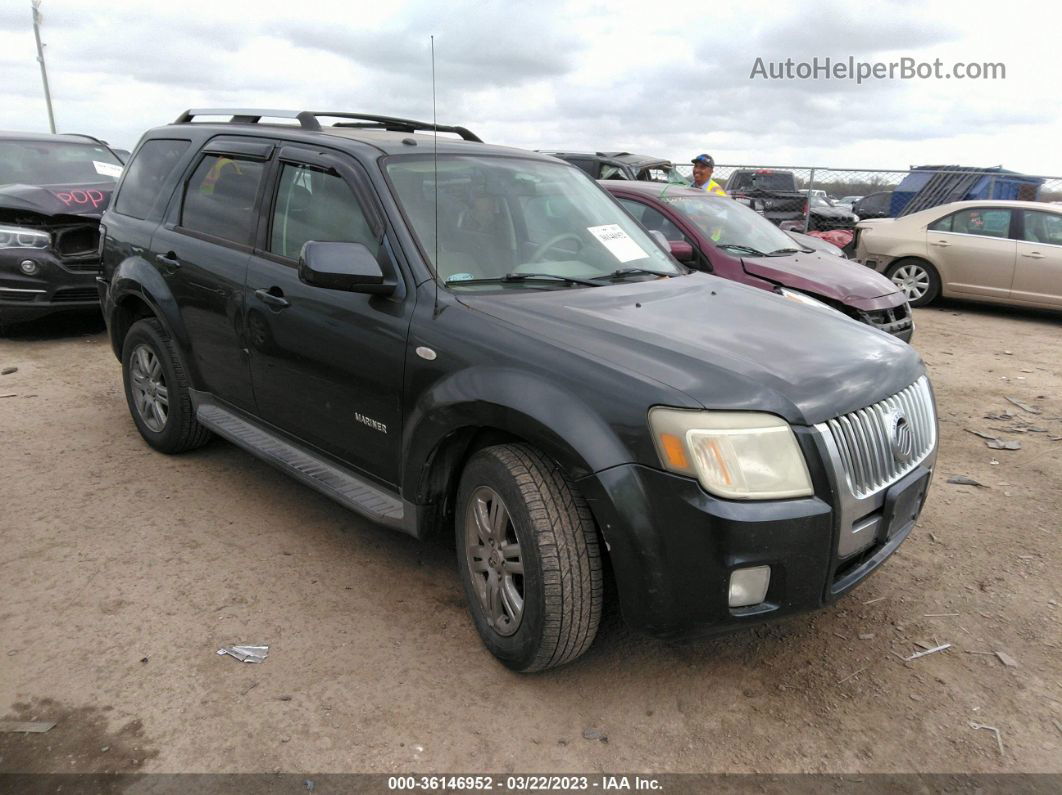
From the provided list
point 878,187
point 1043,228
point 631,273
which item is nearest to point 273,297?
point 631,273

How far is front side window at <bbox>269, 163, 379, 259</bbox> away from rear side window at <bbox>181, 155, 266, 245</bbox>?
22cm

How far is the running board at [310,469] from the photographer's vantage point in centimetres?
324

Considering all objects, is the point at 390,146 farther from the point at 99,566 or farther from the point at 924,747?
the point at 924,747

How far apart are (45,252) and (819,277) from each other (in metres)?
6.83

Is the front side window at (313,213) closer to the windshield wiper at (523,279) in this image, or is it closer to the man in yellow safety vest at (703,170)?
the windshield wiper at (523,279)

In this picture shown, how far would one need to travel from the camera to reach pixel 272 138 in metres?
3.92

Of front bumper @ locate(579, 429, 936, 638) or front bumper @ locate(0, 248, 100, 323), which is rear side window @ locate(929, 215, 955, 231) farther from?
front bumper @ locate(0, 248, 100, 323)

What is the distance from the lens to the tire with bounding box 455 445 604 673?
2.59 metres

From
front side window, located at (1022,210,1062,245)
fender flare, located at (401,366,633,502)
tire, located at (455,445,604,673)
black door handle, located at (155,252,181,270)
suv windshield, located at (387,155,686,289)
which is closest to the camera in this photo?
fender flare, located at (401,366,633,502)

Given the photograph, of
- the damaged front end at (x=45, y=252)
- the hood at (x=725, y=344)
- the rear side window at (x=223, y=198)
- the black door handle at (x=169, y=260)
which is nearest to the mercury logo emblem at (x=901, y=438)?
the hood at (x=725, y=344)

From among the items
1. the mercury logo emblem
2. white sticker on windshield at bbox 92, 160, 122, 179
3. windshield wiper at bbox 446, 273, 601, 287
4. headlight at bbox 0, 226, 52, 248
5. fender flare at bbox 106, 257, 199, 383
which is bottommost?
the mercury logo emblem

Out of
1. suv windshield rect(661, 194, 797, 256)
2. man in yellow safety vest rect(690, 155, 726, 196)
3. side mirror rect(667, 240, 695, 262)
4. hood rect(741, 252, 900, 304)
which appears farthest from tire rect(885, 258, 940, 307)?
side mirror rect(667, 240, 695, 262)

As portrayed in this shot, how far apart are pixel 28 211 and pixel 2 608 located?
5263mm

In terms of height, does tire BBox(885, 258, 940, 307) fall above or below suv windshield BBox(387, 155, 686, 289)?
below
